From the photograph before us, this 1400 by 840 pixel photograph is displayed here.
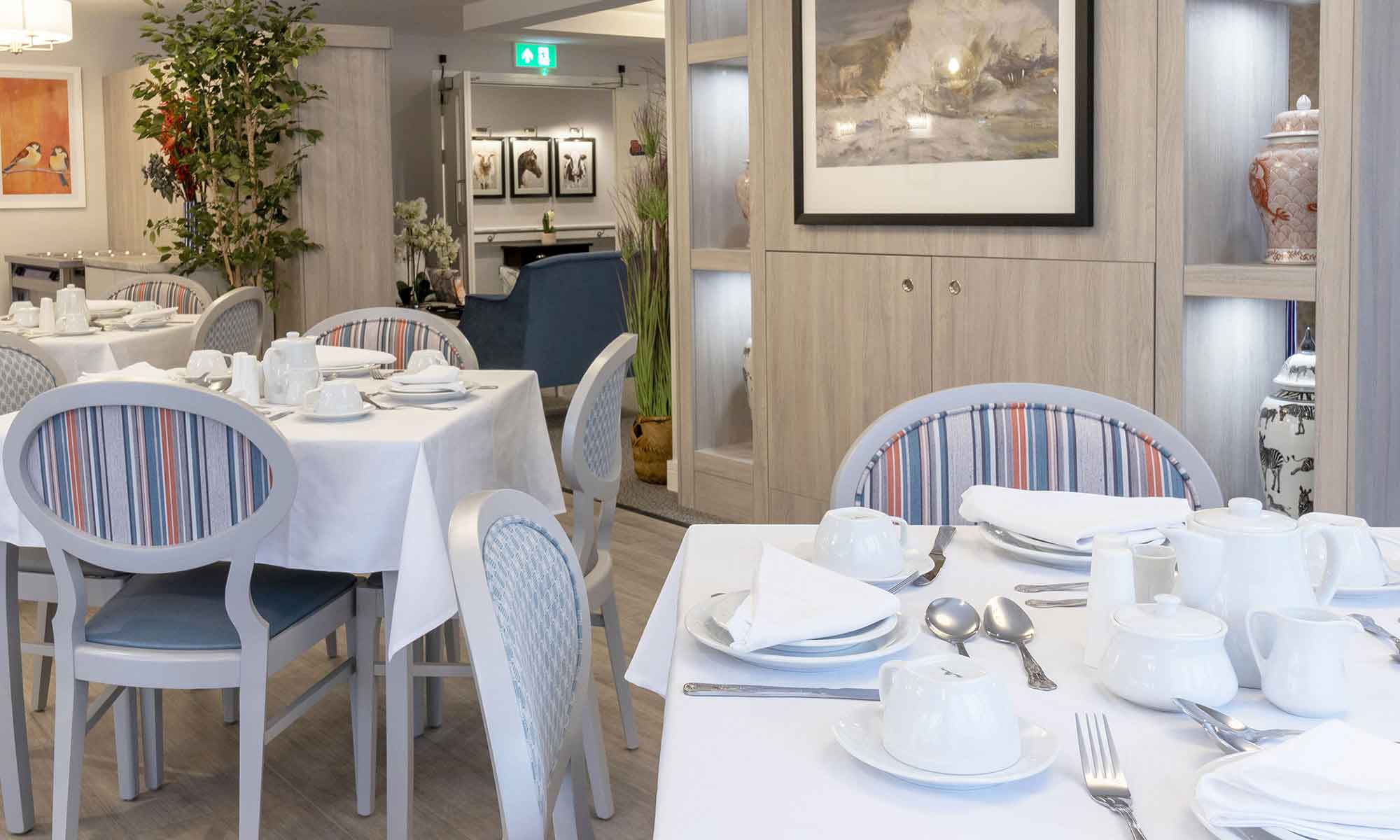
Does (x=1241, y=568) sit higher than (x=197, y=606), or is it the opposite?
(x=1241, y=568)

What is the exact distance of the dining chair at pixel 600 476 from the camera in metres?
2.59

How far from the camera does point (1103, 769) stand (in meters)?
0.95

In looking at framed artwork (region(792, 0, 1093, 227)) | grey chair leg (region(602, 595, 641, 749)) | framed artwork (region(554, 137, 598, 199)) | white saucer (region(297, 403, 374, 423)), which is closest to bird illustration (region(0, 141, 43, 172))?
Result: framed artwork (region(554, 137, 598, 199))

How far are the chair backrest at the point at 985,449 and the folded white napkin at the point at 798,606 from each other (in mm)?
667

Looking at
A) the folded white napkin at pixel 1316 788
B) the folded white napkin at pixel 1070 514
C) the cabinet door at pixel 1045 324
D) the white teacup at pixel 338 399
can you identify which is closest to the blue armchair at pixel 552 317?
the cabinet door at pixel 1045 324

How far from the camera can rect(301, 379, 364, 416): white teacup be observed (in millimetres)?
2520

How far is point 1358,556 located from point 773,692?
640 millimetres

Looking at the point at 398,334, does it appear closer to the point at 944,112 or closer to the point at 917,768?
the point at 944,112

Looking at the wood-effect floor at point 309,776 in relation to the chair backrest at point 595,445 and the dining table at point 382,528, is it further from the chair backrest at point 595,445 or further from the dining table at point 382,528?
the chair backrest at point 595,445

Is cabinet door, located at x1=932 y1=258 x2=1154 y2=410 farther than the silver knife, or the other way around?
cabinet door, located at x1=932 y1=258 x2=1154 y2=410

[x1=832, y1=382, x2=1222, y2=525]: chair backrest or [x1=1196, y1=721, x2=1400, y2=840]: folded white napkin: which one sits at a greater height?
[x1=832, y1=382, x2=1222, y2=525]: chair backrest

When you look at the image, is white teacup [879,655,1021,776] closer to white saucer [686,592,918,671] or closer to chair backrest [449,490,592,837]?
white saucer [686,592,918,671]

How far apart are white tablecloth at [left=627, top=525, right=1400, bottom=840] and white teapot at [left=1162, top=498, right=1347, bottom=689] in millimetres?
67

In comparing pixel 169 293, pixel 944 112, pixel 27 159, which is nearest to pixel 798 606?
pixel 944 112
